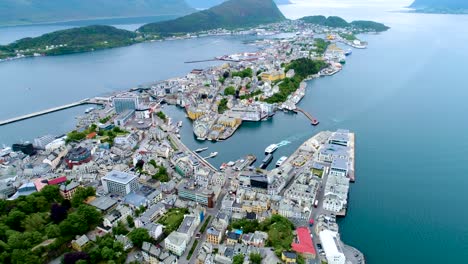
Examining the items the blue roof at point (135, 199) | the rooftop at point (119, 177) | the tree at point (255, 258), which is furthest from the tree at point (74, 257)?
the tree at point (255, 258)

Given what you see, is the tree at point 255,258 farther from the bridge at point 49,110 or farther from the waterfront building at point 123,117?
the bridge at point 49,110

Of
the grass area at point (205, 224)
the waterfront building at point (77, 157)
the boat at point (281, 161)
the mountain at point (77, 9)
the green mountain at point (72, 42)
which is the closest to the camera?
the grass area at point (205, 224)

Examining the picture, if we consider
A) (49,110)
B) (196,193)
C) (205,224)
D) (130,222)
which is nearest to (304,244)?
(205,224)

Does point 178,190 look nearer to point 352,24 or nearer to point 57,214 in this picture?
point 57,214

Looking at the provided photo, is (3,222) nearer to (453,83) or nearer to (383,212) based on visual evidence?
(383,212)

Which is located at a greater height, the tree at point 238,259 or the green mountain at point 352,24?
the green mountain at point 352,24

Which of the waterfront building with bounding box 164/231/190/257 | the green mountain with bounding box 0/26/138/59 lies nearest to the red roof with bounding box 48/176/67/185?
the waterfront building with bounding box 164/231/190/257

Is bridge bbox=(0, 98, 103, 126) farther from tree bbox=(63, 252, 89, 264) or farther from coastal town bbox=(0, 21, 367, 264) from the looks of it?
tree bbox=(63, 252, 89, 264)

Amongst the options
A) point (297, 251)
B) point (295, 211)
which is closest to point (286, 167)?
point (295, 211)
